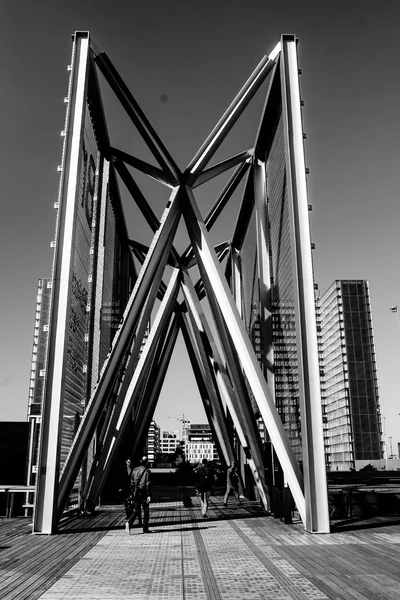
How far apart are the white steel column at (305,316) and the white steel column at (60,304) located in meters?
4.93

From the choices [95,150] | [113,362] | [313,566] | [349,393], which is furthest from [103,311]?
[349,393]

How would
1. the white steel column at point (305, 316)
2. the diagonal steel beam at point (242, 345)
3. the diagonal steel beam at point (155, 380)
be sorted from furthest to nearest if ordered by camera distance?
the diagonal steel beam at point (155, 380)
the diagonal steel beam at point (242, 345)
the white steel column at point (305, 316)

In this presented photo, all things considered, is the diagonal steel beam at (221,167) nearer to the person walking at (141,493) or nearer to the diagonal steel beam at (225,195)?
the diagonal steel beam at (225,195)

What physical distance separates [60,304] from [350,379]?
4086 inches

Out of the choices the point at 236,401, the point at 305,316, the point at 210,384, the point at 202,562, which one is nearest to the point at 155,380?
the point at 210,384

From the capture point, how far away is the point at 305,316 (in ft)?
38.4

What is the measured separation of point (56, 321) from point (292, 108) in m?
7.47

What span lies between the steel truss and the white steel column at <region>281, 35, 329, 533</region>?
0.8 inches

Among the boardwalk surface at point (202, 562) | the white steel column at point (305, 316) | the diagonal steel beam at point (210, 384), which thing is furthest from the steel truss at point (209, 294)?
the diagonal steel beam at point (210, 384)

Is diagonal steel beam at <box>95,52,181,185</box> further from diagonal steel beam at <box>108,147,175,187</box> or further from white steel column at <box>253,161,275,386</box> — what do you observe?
white steel column at <box>253,161,275,386</box>

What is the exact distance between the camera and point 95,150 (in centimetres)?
1681

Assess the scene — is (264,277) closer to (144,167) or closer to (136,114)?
(144,167)

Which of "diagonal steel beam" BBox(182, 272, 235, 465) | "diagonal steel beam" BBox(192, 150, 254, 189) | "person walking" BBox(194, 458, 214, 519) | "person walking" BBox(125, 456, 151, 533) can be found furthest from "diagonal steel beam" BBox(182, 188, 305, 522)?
"diagonal steel beam" BBox(182, 272, 235, 465)

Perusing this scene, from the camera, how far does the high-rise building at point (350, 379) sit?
103562 mm
